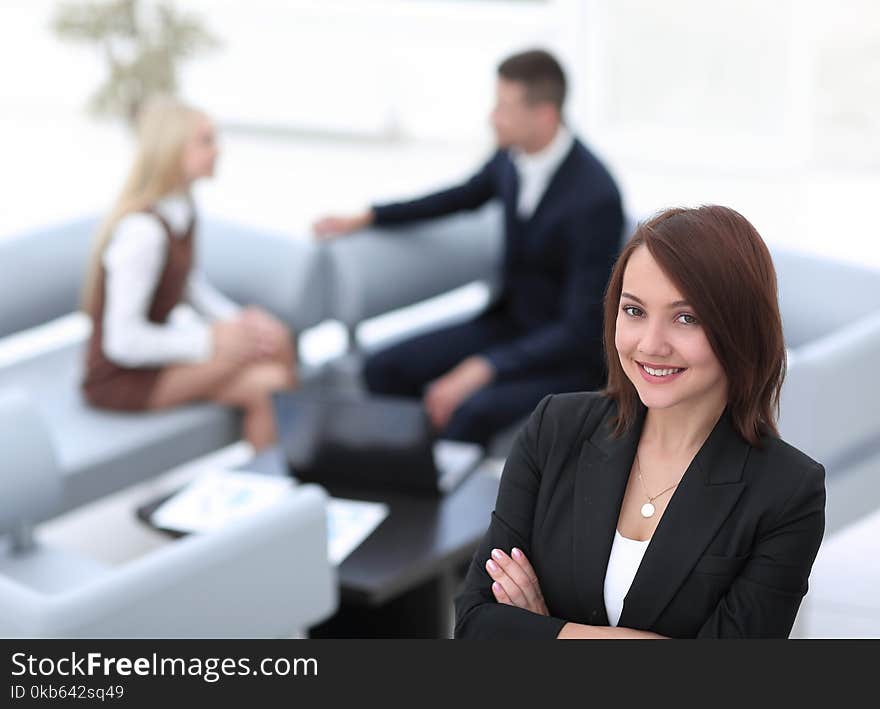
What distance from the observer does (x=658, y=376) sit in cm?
188

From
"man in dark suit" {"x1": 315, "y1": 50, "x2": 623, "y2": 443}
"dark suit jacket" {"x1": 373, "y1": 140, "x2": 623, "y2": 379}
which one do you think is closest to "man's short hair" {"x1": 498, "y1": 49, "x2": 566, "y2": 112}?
"man in dark suit" {"x1": 315, "y1": 50, "x2": 623, "y2": 443}

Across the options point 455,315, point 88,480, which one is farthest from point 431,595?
point 455,315

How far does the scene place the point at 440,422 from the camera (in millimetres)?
4391

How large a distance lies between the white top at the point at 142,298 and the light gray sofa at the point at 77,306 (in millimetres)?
185

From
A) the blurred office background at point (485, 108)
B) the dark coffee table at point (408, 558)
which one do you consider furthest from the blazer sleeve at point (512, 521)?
the blurred office background at point (485, 108)

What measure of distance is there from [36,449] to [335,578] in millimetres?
893

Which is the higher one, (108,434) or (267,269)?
(267,269)

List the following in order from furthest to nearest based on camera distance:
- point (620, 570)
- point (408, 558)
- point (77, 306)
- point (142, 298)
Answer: point (77, 306) < point (142, 298) < point (408, 558) < point (620, 570)

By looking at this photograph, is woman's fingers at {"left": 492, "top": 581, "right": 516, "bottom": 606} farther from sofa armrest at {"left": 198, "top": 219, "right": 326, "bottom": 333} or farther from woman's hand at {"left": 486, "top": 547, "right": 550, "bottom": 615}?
sofa armrest at {"left": 198, "top": 219, "right": 326, "bottom": 333}

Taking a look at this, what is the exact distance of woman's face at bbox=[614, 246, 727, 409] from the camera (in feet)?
6.01

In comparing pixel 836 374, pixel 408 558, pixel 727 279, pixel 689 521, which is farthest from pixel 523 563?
pixel 836 374

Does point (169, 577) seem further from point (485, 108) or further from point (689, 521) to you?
A: point (485, 108)

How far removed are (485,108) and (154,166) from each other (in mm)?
4562

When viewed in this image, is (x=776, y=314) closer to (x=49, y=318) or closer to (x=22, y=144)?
(x=49, y=318)
